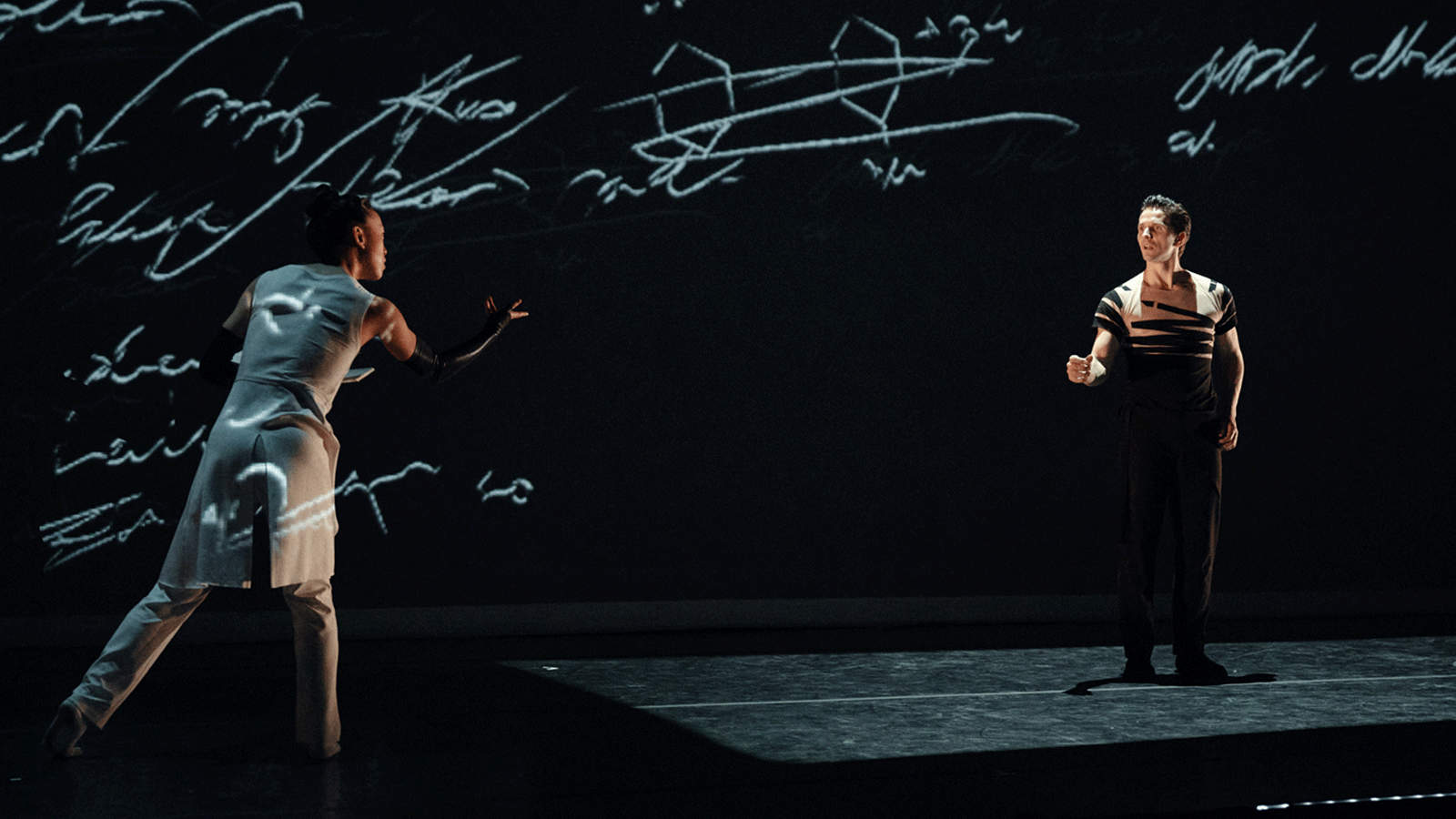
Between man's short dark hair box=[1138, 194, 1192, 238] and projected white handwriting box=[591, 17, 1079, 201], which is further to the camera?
projected white handwriting box=[591, 17, 1079, 201]

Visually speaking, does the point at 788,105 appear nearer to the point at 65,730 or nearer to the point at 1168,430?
the point at 1168,430

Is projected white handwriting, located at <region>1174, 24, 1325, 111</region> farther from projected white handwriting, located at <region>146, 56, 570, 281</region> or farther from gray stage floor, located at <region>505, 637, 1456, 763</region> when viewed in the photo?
projected white handwriting, located at <region>146, 56, 570, 281</region>

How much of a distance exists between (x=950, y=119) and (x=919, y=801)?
349cm

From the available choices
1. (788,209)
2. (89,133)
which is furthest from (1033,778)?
(89,133)

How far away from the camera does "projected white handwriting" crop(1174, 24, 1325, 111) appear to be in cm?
577

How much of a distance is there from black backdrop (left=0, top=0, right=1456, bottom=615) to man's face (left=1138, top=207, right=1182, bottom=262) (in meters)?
1.51

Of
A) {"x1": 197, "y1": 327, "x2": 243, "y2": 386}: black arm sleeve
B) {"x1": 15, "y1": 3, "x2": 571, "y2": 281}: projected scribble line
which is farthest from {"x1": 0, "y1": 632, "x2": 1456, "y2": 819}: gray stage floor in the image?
{"x1": 15, "y1": 3, "x2": 571, "y2": 281}: projected scribble line

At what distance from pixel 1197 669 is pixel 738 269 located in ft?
7.50

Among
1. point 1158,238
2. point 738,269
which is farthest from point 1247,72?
point 738,269

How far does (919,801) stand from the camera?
2729mm

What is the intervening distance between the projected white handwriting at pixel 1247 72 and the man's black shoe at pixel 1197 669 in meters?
2.62

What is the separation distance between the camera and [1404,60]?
19.4 feet

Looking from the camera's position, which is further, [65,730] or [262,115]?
[262,115]

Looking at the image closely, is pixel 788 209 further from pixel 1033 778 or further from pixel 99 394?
pixel 1033 778
